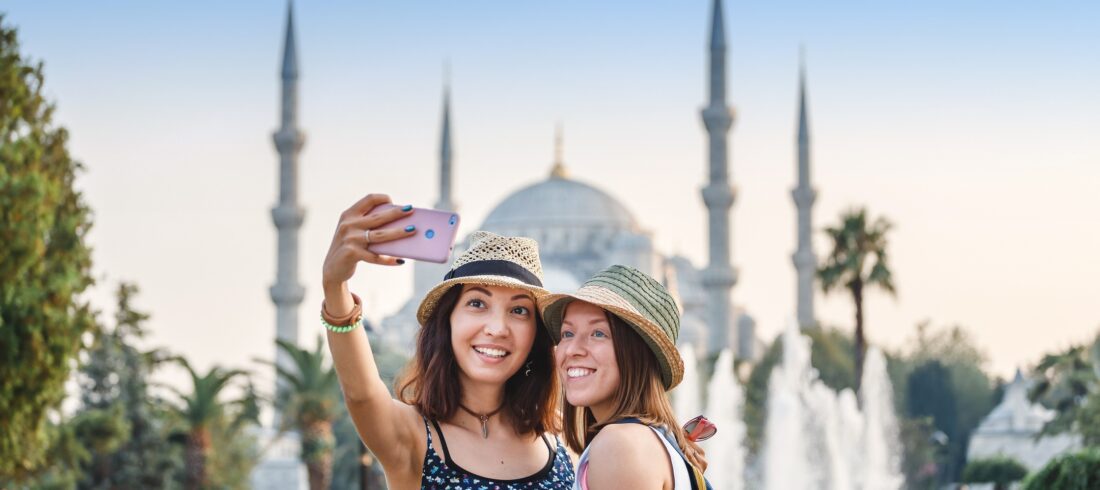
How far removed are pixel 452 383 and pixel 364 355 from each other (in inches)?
13.9

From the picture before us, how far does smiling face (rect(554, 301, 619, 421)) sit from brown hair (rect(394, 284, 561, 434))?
1.25 ft

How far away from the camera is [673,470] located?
11.1ft

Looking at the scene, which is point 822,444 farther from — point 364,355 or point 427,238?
Answer: point 427,238

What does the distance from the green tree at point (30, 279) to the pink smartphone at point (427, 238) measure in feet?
38.6

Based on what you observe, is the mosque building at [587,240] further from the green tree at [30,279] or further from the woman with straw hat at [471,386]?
the woman with straw hat at [471,386]

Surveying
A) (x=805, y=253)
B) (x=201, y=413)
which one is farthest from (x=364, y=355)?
(x=805, y=253)

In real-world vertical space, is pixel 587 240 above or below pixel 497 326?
above

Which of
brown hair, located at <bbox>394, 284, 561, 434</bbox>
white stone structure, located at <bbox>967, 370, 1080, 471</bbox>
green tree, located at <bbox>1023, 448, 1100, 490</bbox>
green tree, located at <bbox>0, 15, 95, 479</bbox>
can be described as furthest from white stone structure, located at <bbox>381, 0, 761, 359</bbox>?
brown hair, located at <bbox>394, 284, 561, 434</bbox>

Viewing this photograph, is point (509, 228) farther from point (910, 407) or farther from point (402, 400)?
point (402, 400)

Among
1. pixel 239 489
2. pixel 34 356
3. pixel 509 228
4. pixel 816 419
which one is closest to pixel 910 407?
pixel 816 419

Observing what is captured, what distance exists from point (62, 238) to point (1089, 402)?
56.0 ft

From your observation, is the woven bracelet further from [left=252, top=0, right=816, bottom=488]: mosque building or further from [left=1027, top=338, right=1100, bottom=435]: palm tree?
[left=252, top=0, right=816, bottom=488]: mosque building

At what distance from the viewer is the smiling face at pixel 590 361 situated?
142 inches

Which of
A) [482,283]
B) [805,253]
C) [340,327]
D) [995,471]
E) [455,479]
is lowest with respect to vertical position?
[455,479]
